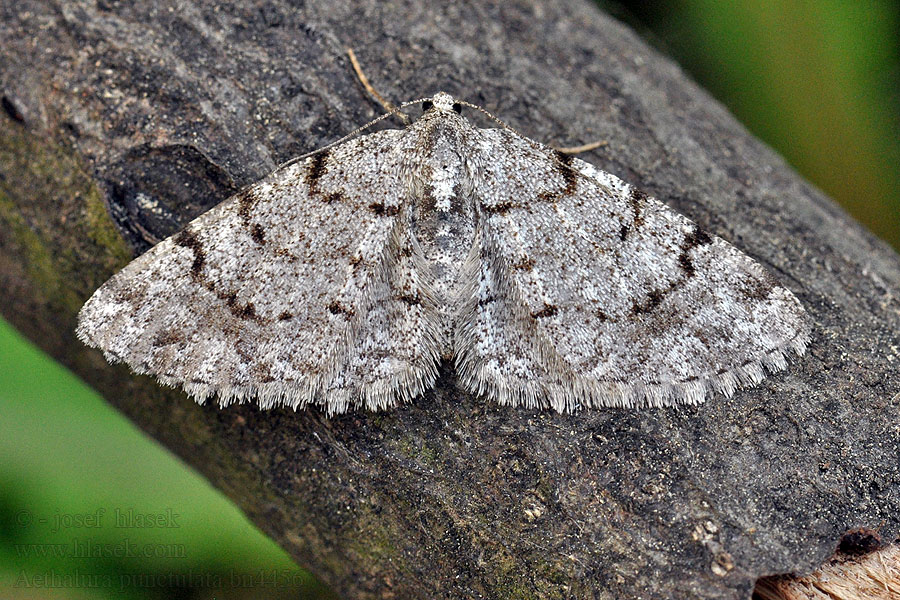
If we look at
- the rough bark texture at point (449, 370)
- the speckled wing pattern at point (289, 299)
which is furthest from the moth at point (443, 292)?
the rough bark texture at point (449, 370)

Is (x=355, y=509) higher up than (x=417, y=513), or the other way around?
(x=417, y=513)

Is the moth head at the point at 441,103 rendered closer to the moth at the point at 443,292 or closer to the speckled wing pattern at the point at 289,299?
the moth at the point at 443,292

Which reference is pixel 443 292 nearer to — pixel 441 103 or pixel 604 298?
pixel 604 298

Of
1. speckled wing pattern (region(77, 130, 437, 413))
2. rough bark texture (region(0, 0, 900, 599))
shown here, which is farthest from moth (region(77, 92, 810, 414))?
rough bark texture (region(0, 0, 900, 599))

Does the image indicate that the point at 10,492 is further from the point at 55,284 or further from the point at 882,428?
the point at 882,428

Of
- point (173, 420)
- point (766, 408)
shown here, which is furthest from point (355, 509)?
point (766, 408)

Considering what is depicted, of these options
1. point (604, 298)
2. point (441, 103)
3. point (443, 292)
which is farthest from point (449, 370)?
point (441, 103)

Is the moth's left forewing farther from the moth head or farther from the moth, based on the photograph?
the moth head

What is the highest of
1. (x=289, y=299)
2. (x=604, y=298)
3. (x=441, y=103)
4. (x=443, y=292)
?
(x=441, y=103)
